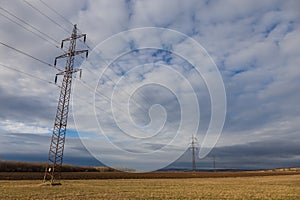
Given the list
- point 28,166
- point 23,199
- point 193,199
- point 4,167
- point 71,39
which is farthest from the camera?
point 28,166

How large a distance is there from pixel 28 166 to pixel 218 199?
117877mm

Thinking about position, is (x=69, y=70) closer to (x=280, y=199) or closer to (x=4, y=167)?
(x=280, y=199)

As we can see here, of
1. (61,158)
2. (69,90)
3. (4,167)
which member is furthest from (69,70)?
(4,167)

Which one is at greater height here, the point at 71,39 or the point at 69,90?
the point at 71,39

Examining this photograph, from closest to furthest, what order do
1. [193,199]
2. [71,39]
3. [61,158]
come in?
[193,199], [61,158], [71,39]

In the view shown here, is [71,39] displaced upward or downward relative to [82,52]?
upward

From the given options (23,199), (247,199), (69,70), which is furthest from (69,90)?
(247,199)

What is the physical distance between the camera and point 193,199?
2552 cm

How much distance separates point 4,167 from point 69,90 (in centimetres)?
8690

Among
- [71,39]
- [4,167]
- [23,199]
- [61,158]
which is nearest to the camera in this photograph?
[23,199]

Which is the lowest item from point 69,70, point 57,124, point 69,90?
point 57,124

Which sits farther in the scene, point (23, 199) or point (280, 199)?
point (280, 199)

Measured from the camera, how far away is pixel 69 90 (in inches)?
1714

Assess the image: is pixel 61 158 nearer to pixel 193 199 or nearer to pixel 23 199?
pixel 23 199
